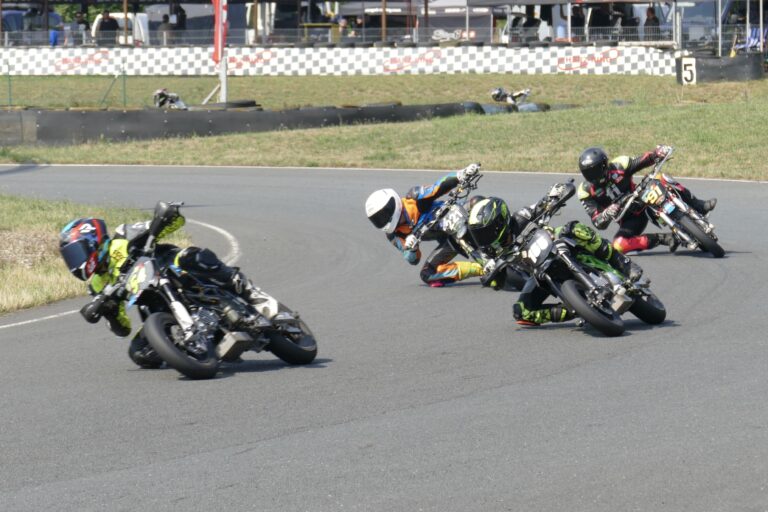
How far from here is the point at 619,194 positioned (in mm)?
12695

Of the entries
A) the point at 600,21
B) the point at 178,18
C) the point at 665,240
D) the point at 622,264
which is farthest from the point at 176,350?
the point at 178,18

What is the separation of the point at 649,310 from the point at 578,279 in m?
0.58

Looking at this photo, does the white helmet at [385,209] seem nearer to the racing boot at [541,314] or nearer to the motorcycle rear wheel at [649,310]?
the racing boot at [541,314]

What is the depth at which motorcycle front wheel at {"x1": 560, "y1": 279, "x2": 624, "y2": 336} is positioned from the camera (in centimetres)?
835

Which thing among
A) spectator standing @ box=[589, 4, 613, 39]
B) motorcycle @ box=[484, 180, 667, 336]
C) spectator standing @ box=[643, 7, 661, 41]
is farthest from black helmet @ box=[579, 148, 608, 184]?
spectator standing @ box=[589, 4, 613, 39]

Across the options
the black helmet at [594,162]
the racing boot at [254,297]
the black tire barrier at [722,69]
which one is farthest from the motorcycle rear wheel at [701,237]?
the black tire barrier at [722,69]

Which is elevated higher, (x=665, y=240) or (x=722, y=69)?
(x=722, y=69)

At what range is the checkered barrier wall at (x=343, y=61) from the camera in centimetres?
3488

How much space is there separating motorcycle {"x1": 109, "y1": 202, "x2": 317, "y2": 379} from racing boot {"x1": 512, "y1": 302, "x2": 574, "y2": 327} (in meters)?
1.72

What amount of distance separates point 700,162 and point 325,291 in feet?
40.3

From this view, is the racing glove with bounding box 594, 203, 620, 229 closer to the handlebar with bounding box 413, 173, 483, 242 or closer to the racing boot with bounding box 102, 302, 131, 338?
the handlebar with bounding box 413, 173, 483, 242

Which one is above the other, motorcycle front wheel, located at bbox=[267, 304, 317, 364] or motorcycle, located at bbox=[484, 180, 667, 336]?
motorcycle, located at bbox=[484, 180, 667, 336]

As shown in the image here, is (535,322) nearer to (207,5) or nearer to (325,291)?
(325,291)

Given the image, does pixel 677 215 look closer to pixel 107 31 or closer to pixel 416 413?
pixel 416 413
